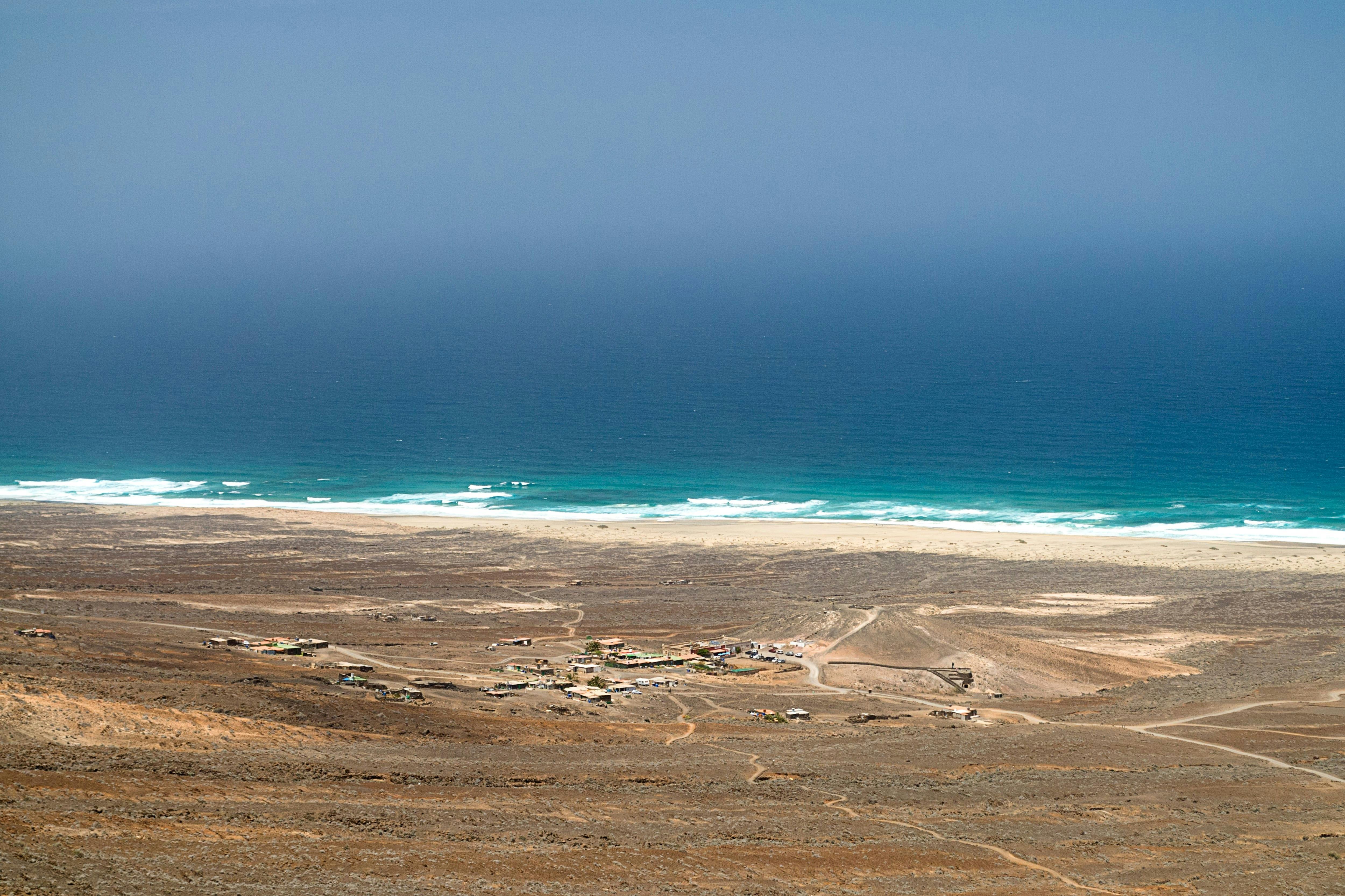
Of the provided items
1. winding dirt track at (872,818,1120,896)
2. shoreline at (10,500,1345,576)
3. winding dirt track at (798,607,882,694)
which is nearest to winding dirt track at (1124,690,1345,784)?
winding dirt track at (798,607,882,694)

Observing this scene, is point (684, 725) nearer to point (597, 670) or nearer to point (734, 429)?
point (597, 670)

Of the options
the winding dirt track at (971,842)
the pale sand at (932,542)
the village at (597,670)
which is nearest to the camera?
the winding dirt track at (971,842)

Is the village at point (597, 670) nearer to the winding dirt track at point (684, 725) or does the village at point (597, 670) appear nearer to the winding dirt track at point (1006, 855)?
the winding dirt track at point (684, 725)

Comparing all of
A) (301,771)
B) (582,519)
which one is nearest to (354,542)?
(582,519)

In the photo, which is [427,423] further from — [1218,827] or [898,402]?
[1218,827]

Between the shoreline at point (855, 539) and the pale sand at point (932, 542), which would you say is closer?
the pale sand at point (932, 542)

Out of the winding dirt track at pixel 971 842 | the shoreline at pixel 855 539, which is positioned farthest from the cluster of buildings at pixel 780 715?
the shoreline at pixel 855 539
